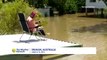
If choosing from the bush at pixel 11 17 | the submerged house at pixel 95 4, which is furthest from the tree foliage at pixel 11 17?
the submerged house at pixel 95 4

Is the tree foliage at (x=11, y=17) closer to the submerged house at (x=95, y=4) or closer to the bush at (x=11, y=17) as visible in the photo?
the bush at (x=11, y=17)

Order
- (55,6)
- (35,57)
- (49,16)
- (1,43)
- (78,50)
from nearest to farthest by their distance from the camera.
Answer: (78,50) < (35,57) < (1,43) < (49,16) < (55,6)

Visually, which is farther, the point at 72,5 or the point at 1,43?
the point at 72,5

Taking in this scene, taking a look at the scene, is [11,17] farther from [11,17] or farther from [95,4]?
[95,4]

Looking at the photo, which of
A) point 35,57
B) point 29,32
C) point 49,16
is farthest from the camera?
point 49,16

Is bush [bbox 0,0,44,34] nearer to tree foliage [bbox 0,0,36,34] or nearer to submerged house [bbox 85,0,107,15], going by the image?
tree foliage [bbox 0,0,36,34]

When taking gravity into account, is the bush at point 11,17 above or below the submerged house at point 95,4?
above

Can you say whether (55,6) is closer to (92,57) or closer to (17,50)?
(92,57)

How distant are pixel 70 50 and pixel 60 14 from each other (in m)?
28.4

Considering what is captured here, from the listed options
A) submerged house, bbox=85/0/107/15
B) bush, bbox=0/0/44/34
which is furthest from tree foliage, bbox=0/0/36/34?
submerged house, bbox=85/0/107/15

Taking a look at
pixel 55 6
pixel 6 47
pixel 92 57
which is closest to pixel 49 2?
pixel 55 6

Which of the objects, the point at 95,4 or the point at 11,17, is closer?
the point at 11,17

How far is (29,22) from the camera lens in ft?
38.4

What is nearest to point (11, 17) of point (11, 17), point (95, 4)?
point (11, 17)
